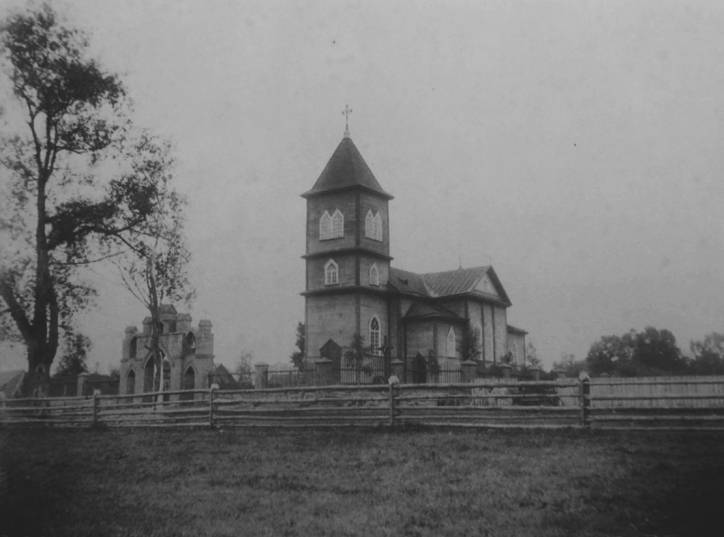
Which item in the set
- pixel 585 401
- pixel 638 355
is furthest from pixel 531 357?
pixel 585 401

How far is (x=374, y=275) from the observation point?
3916 cm

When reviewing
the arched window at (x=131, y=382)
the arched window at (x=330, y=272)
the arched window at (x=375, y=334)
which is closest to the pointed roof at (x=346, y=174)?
the arched window at (x=330, y=272)

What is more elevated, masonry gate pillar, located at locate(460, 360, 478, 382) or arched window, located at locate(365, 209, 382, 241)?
arched window, located at locate(365, 209, 382, 241)

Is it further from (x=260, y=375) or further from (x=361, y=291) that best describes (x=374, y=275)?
(x=260, y=375)

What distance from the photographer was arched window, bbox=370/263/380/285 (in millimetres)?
38938

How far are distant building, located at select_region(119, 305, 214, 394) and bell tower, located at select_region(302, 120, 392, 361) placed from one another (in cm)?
614

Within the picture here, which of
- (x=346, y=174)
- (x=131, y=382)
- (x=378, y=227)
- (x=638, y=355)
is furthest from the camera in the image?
(x=638, y=355)

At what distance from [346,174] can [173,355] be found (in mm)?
14330

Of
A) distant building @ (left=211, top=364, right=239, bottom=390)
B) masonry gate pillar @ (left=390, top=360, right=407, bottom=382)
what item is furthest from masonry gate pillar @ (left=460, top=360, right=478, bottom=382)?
distant building @ (left=211, top=364, right=239, bottom=390)

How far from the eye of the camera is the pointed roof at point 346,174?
38.3m

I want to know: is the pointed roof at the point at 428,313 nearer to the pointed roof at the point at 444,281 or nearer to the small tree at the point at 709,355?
the pointed roof at the point at 444,281

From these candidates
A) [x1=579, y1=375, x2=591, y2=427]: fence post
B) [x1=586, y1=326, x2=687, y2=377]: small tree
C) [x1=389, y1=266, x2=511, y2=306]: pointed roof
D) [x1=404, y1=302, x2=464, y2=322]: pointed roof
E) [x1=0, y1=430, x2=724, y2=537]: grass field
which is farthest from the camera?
[x1=586, y1=326, x2=687, y2=377]: small tree

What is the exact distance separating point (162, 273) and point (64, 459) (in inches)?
762

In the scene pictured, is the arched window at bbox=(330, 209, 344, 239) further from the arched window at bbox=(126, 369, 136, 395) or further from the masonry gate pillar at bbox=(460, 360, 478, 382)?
the arched window at bbox=(126, 369, 136, 395)
